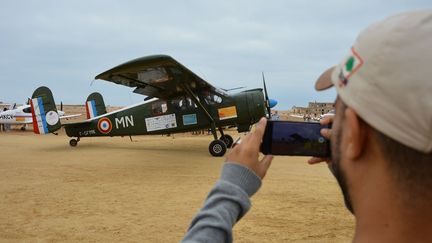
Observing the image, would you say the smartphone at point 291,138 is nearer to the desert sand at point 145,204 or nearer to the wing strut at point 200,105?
the desert sand at point 145,204

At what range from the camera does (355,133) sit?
0.91 meters

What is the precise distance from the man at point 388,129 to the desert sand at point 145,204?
3.36m

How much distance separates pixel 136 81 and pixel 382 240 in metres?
11.6

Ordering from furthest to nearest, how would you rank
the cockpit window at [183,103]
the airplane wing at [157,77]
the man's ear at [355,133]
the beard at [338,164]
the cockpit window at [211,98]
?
1. the cockpit window at [183,103]
2. the cockpit window at [211,98]
3. the airplane wing at [157,77]
4. the beard at [338,164]
5. the man's ear at [355,133]

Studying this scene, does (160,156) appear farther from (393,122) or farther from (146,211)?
(393,122)

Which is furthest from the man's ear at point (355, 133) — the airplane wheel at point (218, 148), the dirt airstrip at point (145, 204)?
the airplane wheel at point (218, 148)

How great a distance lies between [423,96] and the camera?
79 centimetres

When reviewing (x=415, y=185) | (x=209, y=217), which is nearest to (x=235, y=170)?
(x=209, y=217)

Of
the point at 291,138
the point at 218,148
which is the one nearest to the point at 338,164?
the point at 291,138

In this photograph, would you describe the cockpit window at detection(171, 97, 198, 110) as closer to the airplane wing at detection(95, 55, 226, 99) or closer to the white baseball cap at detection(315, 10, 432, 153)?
the airplane wing at detection(95, 55, 226, 99)

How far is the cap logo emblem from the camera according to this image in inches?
36.2

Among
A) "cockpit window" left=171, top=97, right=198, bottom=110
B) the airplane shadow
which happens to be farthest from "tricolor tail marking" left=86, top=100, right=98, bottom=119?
"cockpit window" left=171, top=97, right=198, bottom=110

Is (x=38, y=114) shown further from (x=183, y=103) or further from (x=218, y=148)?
(x=218, y=148)

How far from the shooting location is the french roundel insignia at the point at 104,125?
14727 millimetres
